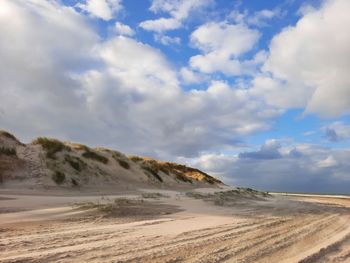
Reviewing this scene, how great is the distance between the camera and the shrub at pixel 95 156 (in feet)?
99.3

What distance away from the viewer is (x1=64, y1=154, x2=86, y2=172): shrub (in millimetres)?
27134

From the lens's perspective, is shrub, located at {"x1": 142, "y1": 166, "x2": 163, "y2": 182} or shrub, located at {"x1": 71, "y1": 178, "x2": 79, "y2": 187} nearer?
shrub, located at {"x1": 71, "y1": 178, "x2": 79, "y2": 187}

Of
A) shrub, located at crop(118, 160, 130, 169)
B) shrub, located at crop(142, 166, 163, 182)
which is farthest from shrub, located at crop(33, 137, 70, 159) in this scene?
shrub, located at crop(142, 166, 163, 182)

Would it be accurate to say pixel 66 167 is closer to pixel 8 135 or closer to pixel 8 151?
pixel 8 151

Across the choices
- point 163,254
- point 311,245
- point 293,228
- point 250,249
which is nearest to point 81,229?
point 163,254

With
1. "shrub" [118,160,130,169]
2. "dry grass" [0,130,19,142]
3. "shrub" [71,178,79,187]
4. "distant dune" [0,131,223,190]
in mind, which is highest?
"dry grass" [0,130,19,142]

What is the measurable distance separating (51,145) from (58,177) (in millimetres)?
4662

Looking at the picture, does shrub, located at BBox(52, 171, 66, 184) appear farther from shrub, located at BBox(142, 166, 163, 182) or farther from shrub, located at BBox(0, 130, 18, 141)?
shrub, located at BBox(142, 166, 163, 182)

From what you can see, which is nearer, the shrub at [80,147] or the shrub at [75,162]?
the shrub at [75,162]

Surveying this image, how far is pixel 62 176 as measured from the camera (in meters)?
24.7

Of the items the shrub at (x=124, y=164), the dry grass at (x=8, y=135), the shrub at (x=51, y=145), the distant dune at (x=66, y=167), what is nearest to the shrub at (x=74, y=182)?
the distant dune at (x=66, y=167)

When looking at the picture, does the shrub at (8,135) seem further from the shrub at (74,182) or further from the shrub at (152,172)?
the shrub at (152,172)

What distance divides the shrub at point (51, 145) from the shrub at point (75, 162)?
0.85 m

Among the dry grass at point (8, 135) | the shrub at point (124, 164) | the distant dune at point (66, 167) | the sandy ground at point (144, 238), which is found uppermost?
the dry grass at point (8, 135)
